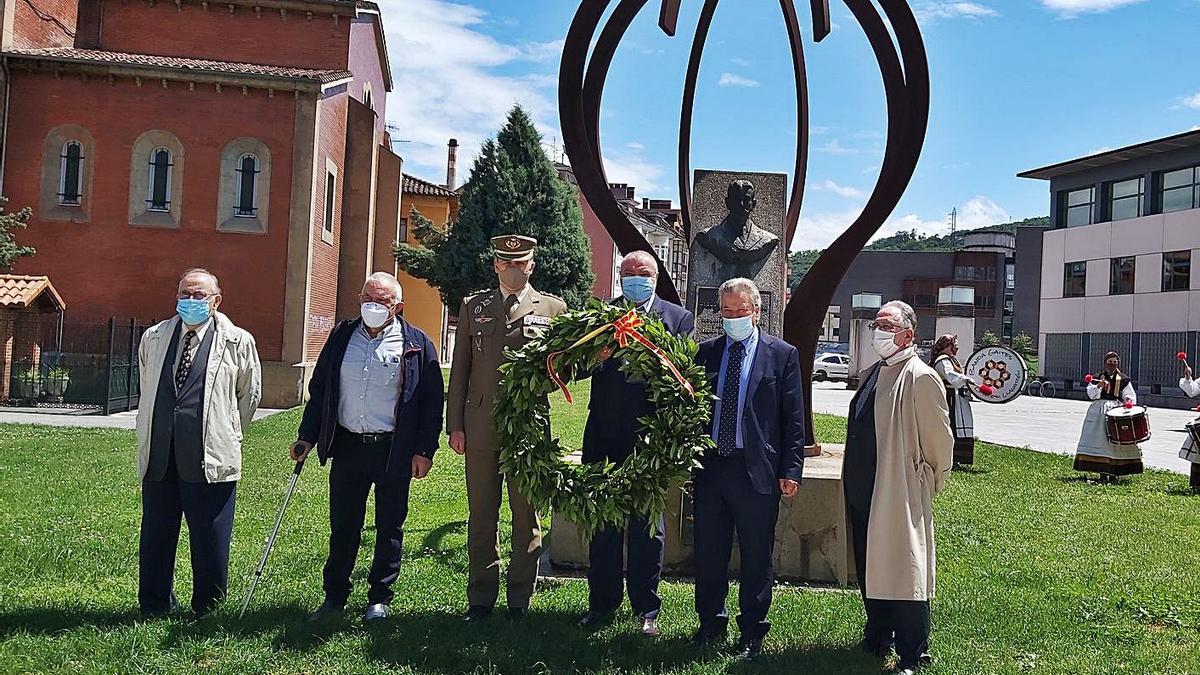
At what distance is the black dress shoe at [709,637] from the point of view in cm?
528

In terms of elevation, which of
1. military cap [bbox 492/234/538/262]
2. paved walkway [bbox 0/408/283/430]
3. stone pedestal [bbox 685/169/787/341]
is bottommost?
paved walkway [bbox 0/408/283/430]

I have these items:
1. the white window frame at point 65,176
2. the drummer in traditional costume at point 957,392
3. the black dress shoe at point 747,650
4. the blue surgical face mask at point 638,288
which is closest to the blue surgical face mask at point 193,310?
the blue surgical face mask at point 638,288

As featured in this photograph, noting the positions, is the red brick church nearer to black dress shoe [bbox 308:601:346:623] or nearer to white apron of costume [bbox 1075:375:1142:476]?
white apron of costume [bbox 1075:375:1142:476]

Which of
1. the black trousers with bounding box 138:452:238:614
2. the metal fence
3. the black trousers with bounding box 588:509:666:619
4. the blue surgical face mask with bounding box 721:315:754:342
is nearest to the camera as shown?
the blue surgical face mask with bounding box 721:315:754:342

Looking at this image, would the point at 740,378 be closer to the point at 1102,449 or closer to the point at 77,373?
the point at 1102,449

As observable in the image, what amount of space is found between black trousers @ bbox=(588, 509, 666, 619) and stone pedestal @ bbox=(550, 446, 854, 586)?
1.01 metres

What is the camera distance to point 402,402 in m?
5.69

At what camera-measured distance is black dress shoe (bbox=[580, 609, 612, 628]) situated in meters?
5.58

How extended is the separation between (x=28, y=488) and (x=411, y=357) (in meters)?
6.34

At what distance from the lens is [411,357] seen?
18.9ft

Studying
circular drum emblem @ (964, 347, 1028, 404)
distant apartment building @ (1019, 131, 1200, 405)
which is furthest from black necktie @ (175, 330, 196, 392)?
distant apartment building @ (1019, 131, 1200, 405)

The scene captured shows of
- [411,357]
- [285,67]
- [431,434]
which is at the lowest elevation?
[431,434]

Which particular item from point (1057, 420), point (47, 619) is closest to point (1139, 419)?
point (47, 619)

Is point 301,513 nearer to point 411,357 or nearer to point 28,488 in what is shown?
point 28,488
